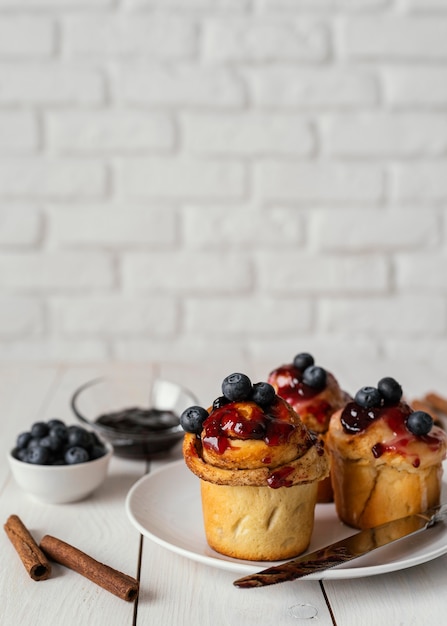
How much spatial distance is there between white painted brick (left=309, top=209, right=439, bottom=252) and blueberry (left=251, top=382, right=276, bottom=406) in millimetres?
1369

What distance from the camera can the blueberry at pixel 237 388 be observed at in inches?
38.7

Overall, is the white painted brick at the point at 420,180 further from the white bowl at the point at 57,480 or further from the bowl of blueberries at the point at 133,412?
the white bowl at the point at 57,480

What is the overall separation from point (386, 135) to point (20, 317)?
44.2 inches

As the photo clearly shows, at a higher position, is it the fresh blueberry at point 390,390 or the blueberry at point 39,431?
the fresh blueberry at point 390,390

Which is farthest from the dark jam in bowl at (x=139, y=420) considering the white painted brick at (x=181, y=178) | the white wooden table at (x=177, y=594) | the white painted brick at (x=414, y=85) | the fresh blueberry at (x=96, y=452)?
the white painted brick at (x=414, y=85)

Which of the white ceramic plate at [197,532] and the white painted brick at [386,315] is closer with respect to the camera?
the white ceramic plate at [197,532]

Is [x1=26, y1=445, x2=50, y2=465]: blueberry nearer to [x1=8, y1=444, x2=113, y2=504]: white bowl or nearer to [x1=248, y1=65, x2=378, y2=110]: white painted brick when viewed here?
[x1=8, y1=444, x2=113, y2=504]: white bowl

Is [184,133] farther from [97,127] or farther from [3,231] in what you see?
[3,231]

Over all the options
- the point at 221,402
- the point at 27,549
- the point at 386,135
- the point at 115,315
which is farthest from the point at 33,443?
the point at 386,135

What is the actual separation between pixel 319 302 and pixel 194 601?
1.51 meters

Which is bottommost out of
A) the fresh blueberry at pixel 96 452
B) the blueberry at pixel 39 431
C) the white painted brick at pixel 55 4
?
the fresh blueberry at pixel 96 452

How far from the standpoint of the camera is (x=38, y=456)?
122cm

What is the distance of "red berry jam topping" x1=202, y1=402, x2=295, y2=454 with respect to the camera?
3.16 ft

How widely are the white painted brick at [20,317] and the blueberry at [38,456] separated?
1130 mm
